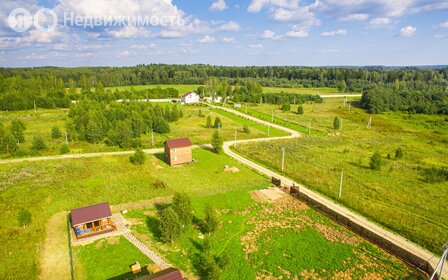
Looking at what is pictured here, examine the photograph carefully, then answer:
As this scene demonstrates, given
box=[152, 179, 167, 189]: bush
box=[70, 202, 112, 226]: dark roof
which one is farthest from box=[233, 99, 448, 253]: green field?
box=[70, 202, 112, 226]: dark roof

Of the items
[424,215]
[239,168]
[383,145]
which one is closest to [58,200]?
[239,168]

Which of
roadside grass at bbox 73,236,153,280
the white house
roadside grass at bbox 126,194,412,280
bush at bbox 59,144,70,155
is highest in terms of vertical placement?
the white house

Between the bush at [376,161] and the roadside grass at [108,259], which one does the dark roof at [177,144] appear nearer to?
the roadside grass at [108,259]

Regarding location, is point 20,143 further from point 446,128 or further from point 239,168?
point 446,128

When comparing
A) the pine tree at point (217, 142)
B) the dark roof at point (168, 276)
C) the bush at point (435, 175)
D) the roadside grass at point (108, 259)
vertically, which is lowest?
the roadside grass at point (108, 259)

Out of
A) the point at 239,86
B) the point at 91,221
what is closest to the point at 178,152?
the point at 91,221

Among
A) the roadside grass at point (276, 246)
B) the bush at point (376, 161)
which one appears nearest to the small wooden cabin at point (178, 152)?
the roadside grass at point (276, 246)

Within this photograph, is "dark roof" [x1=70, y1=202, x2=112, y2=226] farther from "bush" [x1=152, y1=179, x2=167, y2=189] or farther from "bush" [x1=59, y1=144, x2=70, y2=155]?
"bush" [x1=59, y1=144, x2=70, y2=155]
